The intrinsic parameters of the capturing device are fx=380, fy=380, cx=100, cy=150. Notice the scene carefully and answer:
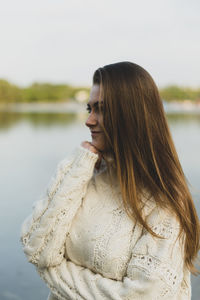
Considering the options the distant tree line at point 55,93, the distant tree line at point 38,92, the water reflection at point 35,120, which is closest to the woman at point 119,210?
the water reflection at point 35,120

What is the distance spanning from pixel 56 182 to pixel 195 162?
A: 9.54m

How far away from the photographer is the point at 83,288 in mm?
1437

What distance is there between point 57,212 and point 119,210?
0.83 feet

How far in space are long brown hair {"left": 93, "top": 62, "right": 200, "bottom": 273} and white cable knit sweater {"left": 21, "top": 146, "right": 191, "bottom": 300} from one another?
0.06 m

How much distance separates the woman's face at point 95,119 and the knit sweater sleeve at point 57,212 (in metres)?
0.07

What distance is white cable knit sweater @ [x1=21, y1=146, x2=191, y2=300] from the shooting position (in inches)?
53.9

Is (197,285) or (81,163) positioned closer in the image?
(81,163)

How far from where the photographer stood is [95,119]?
1.54 m

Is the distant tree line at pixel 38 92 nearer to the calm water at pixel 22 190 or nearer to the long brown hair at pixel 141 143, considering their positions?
the calm water at pixel 22 190

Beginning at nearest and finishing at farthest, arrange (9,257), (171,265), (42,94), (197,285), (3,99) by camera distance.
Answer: (171,265) < (197,285) < (9,257) < (3,99) < (42,94)

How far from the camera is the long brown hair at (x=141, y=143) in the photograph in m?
1.47

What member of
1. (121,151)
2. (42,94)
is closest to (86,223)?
(121,151)

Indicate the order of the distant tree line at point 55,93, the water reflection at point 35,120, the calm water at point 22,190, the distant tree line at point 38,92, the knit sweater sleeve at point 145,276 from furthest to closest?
the distant tree line at point 55,93 → the distant tree line at point 38,92 → the water reflection at point 35,120 → the calm water at point 22,190 → the knit sweater sleeve at point 145,276

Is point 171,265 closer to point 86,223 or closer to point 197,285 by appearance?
point 86,223
